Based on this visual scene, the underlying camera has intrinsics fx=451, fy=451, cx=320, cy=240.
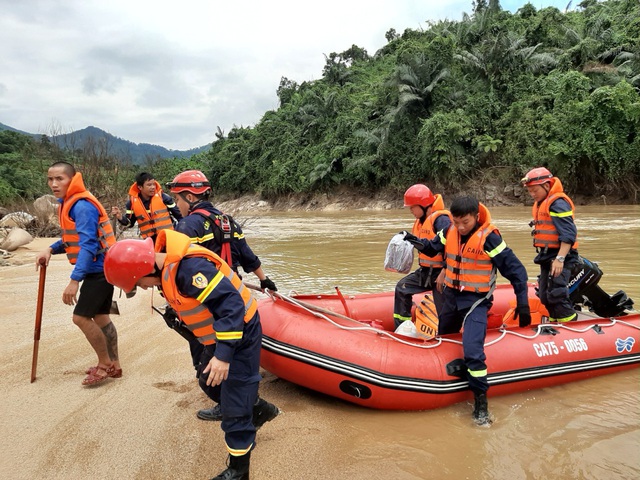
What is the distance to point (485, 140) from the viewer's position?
20.4 m

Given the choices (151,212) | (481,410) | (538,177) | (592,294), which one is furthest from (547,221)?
(151,212)

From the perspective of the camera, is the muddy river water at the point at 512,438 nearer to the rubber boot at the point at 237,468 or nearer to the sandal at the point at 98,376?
the rubber boot at the point at 237,468

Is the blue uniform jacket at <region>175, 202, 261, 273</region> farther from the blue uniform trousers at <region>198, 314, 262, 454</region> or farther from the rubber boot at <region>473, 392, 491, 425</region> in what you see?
the rubber boot at <region>473, 392, 491, 425</region>

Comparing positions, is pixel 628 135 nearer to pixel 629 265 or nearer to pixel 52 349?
pixel 629 265

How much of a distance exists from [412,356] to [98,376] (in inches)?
89.2

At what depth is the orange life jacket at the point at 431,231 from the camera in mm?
3883

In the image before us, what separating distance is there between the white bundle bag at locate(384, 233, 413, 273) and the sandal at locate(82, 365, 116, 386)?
246 cm

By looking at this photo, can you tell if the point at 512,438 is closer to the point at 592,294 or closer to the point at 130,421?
the point at 592,294

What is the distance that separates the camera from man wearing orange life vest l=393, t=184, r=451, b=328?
12.9ft

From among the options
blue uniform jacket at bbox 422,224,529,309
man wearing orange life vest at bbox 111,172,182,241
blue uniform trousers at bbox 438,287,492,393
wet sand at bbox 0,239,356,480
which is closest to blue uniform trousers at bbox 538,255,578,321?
blue uniform jacket at bbox 422,224,529,309

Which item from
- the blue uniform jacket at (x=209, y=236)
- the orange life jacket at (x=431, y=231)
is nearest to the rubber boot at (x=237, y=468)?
the blue uniform jacket at (x=209, y=236)

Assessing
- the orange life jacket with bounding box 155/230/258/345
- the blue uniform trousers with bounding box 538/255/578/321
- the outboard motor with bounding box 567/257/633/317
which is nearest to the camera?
the orange life jacket with bounding box 155/230/258/345

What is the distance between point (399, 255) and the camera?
4.11 m

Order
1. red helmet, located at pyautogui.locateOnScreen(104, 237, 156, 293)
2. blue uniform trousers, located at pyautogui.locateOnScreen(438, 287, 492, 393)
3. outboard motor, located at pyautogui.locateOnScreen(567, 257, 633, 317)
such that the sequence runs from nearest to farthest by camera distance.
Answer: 1. red helmet, located at pyautogui.locateOnScreen(104, 237, 156, 293)
2. blue uniform trousers, located at pyautogui.locateOnScreen(438, 287, 492, 393)
3. outboard motor, located at pyautogui.locateOnScreen(567, 257, 633, 317)
